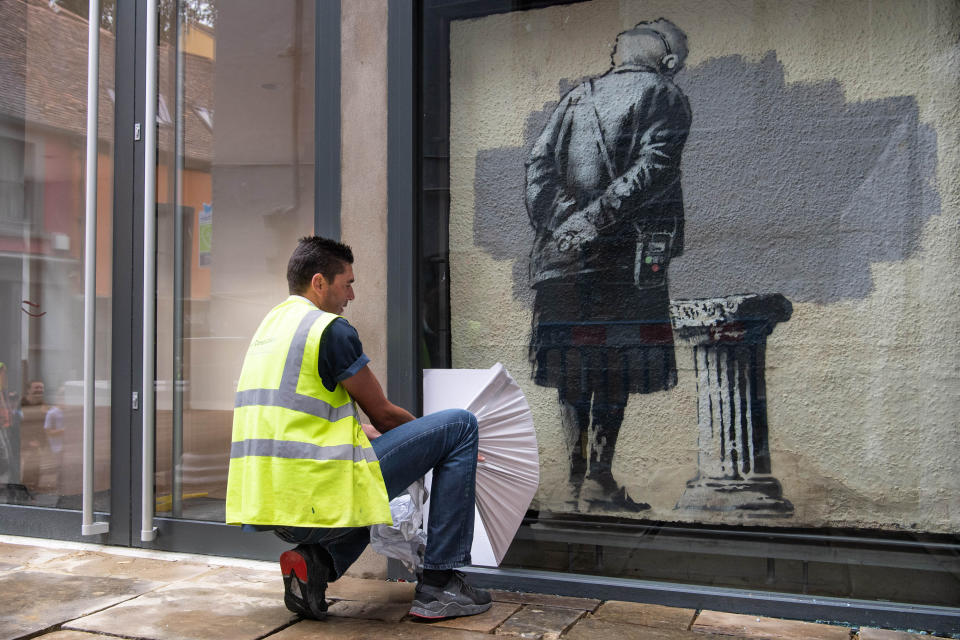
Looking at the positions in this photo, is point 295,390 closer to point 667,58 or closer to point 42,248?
point 667,58

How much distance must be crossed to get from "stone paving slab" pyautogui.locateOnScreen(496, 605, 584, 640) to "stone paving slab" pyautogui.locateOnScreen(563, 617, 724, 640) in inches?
1.9

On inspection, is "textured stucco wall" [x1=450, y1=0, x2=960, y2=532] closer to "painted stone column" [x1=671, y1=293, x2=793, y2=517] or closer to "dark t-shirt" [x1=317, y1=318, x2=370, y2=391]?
"painted stone column" [x1=671, y1=293, x2=793, y2=517]

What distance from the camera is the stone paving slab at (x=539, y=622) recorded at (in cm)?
299

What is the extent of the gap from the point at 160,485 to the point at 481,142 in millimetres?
2350

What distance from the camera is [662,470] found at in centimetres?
363

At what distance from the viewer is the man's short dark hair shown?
3.14m

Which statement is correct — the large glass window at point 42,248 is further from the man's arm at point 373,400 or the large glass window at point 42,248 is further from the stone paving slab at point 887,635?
the stone paving slab at point 887,635

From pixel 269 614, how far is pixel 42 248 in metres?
2.86

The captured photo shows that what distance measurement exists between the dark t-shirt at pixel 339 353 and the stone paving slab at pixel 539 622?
1.03 metres

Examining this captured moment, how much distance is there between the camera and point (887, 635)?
3.02 meters

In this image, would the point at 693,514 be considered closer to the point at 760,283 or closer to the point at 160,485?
the point at 760,283

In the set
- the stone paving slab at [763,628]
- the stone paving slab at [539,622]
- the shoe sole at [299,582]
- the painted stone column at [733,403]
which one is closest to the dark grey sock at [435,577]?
the stone paving slab at [539,622]

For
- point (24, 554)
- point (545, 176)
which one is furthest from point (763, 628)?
point (24, 554)

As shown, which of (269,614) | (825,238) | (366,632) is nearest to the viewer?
(366,632)
